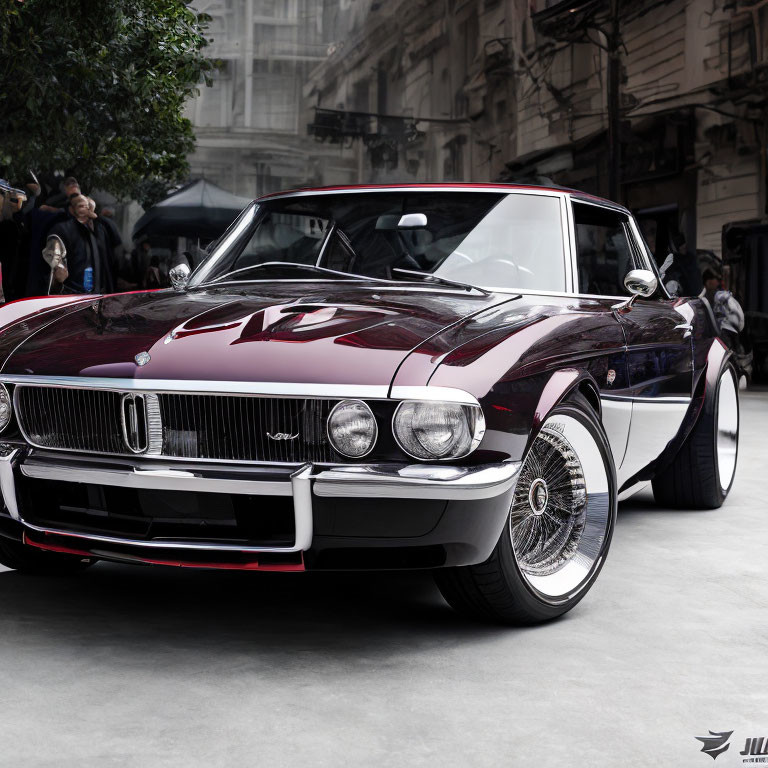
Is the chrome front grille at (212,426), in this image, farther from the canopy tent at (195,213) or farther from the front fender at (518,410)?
the canopy tent at (195,213)

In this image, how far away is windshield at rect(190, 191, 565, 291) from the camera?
4.29 meters

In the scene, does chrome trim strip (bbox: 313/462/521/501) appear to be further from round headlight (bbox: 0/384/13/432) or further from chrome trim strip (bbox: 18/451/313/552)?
round headlight (bbox: 0/384/13/432)

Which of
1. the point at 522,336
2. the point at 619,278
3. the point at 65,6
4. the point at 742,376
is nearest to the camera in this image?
the point at 522,336

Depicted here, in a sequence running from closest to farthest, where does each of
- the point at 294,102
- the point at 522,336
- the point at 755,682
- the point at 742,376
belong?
the point at 755,682, the point at 522,336, the point at 742,376, the point at 294,102

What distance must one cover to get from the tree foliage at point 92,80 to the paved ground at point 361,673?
→ 1061cm

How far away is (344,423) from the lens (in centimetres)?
312

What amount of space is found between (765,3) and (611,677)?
17.4m

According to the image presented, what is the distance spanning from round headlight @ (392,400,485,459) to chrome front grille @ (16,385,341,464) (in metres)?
0.19

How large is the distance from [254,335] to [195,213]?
18.1 meters

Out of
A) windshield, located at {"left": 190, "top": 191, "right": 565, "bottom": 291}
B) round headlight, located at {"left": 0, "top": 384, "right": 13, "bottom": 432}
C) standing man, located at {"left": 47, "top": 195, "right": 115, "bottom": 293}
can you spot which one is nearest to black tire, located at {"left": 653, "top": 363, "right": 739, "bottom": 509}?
windshield, located at {"left": 190, "top": 191, "right": 565, "bottom": 291}

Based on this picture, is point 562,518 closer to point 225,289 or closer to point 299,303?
point 299,303

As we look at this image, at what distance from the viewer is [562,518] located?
12.4 feet

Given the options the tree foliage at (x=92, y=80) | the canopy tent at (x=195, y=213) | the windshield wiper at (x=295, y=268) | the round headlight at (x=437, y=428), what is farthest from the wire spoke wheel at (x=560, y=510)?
the canopy tent at (x=195, y=213)

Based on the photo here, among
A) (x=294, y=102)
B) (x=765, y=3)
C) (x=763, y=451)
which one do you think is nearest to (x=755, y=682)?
(x=763, y=451)
